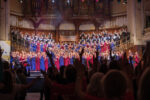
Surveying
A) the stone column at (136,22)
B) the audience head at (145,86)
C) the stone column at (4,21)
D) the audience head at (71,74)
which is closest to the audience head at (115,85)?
the audience head at (145,86)

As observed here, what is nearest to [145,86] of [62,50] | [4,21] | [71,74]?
[71,74]

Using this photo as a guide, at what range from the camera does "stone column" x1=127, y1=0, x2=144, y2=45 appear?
21.8 m

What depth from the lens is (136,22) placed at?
72.9 ft

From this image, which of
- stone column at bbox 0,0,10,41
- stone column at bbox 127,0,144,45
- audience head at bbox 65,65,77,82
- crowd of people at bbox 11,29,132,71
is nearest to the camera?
audience head at bbox 65,65,77,82

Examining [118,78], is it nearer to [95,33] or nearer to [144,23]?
[144,23]

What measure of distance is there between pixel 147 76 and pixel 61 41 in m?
26.1

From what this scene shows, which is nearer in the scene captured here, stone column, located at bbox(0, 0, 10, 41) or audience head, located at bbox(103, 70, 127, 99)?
audience head, located at bbox(103, 70, 127, 99)

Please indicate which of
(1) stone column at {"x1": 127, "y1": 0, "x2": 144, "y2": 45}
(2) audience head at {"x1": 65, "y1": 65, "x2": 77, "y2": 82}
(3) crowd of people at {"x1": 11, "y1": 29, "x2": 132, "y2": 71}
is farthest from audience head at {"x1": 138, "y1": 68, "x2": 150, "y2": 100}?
(1) stone column at {"x1": 127, "y1": 0, "x2": 144, "y2": 45}

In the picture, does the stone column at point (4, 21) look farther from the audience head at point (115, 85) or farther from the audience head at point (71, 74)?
the audience head at point (115, 85)

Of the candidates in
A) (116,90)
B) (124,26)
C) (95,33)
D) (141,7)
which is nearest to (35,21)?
(95,33)

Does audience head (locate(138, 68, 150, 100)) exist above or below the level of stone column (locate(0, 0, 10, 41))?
below

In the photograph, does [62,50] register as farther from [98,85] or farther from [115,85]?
[115,85]

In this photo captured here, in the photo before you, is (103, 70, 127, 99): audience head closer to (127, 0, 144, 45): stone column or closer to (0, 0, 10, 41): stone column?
(127, 0, 144, 45): stone column

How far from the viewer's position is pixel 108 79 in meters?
2.06
